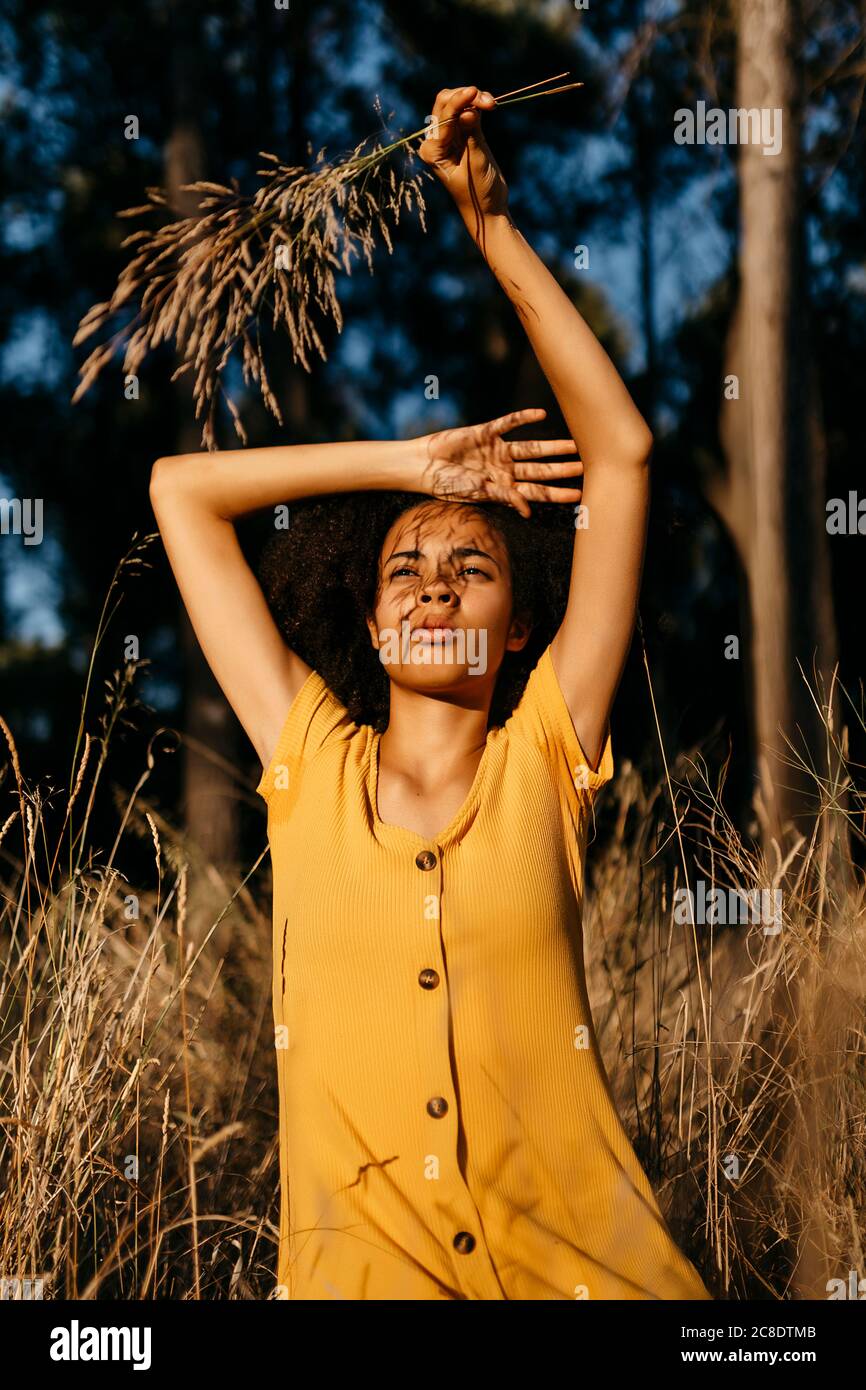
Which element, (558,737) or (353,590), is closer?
(558,737)

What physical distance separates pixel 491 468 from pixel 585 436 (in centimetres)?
18

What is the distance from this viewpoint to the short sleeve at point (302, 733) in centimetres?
196

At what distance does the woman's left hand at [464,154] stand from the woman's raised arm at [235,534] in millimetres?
364

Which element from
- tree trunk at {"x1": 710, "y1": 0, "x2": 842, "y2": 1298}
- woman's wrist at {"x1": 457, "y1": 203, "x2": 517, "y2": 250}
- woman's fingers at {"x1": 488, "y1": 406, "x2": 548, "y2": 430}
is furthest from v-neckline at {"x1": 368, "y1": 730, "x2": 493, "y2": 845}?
tree trunk at {"x1": 710, "y1": 0, "x2": 842, "y2": 1298}

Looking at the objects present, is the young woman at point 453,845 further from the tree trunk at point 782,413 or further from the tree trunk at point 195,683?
the tree trunk at point 195,683

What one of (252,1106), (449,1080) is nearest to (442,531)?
(449,1080)

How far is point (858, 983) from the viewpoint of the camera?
2.34m

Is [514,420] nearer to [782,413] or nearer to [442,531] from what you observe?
[442,531]

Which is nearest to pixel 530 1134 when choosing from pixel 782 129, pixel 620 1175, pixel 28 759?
pixel 620 1175

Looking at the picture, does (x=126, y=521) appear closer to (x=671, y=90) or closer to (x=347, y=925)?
(x=671, y=90)

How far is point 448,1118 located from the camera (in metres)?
1.73

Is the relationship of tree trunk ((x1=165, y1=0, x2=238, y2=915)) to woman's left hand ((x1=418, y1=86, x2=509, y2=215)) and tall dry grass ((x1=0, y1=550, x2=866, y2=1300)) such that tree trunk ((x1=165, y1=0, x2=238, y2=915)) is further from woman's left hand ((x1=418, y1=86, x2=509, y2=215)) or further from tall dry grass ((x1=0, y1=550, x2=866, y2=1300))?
woman's left hand ((x1=418, y1=86, x2=509, y2=215))

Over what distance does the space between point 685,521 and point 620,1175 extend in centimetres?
119
